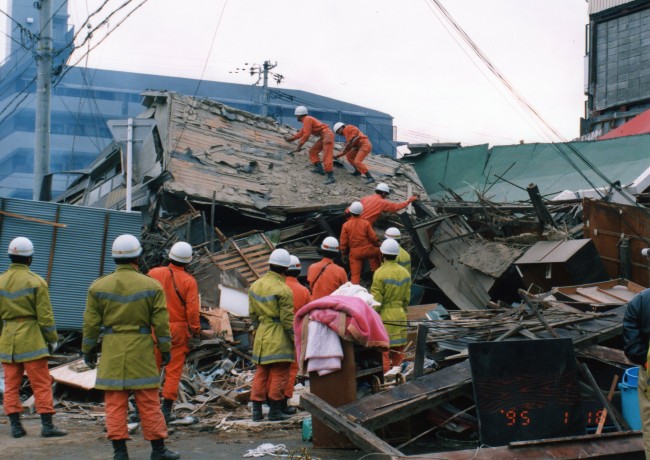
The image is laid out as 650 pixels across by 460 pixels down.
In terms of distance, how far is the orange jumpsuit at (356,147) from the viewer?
1664cm

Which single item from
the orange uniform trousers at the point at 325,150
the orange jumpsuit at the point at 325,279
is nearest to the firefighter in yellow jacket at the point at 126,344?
the orange jumpsuit at the point at 325,279

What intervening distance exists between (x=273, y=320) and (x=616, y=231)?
6889 millimetres

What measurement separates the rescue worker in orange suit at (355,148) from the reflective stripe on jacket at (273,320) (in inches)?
349

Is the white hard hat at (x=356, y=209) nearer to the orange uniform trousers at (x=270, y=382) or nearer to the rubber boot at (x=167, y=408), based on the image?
the orange uniform trousers at (x=270, y=382)

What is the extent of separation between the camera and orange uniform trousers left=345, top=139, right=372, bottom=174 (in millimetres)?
16781

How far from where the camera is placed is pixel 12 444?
7055 mm

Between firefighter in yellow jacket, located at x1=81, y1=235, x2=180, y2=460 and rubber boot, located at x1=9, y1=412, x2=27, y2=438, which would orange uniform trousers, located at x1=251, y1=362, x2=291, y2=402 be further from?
rubber boot, located at x1=9, y1=412, x2=27, y2=438

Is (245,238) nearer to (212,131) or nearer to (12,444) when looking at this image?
(212,131)

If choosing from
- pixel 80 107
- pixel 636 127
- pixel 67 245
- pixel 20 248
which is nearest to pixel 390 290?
pixel 20 248

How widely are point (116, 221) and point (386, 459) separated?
753 centimetres

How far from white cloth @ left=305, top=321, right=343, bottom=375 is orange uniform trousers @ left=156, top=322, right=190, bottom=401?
1.70 meters

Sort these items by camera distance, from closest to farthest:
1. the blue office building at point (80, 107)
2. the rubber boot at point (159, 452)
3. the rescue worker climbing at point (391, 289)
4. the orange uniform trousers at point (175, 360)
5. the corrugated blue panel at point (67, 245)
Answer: the rubber boot at point (159, 452) < the orange uniform trousers at point (175, 360) < the rescue worker climbing at point (391, 289) < the corrugated blue panel at point (67, 245) < the blue office building at point (80, 107)

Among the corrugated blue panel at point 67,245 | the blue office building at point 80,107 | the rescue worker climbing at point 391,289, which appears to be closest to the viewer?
the rescue worker climbing at point 391,289

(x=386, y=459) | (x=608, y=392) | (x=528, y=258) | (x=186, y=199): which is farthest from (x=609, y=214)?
(x=386, y=459)
